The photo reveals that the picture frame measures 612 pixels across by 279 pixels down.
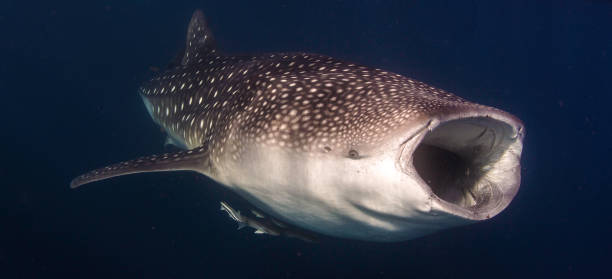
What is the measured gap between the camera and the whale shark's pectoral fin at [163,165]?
164 inches

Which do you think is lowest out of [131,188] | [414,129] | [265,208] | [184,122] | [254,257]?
[254,257]

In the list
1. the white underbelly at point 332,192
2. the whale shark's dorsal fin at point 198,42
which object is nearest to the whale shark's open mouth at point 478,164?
the white underbelly at point 332,192

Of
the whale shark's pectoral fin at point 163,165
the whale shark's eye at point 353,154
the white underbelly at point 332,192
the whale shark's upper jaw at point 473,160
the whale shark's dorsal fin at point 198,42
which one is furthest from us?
the whale shark's dorsal fin at point 198,42

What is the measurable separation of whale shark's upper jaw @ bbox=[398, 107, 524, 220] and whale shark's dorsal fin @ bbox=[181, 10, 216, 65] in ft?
14.4

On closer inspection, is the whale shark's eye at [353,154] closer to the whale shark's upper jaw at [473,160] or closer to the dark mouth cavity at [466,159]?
the whale shark's upper jaw at [473,160]

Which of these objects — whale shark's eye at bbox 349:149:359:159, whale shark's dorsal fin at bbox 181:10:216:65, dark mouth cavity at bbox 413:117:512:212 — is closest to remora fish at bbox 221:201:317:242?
dark mouth cavity at bbox 413:117:512:212

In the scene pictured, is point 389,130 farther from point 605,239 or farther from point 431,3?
point 431,3

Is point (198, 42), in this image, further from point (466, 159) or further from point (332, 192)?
point (466, 159)

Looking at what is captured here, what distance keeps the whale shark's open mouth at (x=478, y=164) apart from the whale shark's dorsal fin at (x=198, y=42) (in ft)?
14.6

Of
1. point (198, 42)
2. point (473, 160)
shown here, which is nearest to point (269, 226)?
point (473, 160)

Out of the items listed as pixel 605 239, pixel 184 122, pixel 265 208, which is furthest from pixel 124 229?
pixel 605 239

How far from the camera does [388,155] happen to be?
7.86 feet

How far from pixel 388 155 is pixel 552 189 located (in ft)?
66.9

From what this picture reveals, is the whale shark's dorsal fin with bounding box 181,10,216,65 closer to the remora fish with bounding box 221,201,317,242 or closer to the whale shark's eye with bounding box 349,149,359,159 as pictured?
the remora fish with bounding box 221,201,317,242
